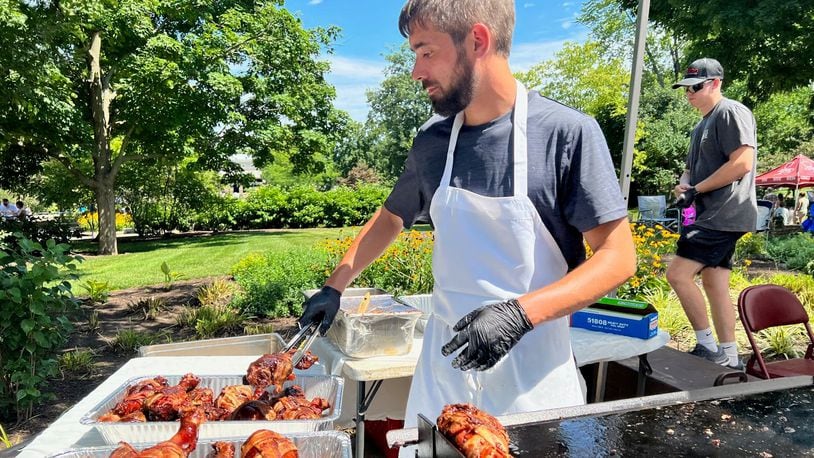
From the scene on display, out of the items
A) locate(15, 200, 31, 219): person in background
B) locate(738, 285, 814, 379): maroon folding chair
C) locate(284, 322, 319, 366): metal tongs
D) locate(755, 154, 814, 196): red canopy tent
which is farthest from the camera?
locate(755, 154, 814, 196): red canopy tent

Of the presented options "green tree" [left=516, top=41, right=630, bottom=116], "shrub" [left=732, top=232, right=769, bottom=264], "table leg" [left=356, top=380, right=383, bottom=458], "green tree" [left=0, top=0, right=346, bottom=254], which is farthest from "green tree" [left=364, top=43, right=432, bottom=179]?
"table leg" [left=356, top=380, right=383, bottom=458]

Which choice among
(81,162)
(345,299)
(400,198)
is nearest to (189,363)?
(345,299)

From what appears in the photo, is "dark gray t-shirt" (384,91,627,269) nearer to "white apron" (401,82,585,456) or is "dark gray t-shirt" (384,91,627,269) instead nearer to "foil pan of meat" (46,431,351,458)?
"white apron" (401,82,585,456)

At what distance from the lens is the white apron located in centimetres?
159

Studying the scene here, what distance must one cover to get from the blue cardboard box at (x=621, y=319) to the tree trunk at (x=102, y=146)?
14900mm

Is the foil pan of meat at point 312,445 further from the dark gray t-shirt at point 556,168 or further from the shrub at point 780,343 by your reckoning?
the shrub at point 780,343

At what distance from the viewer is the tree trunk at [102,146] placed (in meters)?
14.4

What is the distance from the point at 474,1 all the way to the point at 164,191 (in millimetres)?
20137

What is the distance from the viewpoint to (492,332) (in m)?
1.39

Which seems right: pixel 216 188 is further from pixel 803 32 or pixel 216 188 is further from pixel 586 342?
pixel 586 342

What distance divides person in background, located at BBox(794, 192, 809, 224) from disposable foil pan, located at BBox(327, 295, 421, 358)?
23223mm

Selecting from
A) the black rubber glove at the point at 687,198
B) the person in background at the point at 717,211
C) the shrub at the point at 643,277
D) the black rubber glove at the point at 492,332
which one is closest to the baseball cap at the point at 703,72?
the person in background at the point at 717,211

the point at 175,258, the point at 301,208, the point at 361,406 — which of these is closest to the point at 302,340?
the point at 361,406

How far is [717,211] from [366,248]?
9.61ft
